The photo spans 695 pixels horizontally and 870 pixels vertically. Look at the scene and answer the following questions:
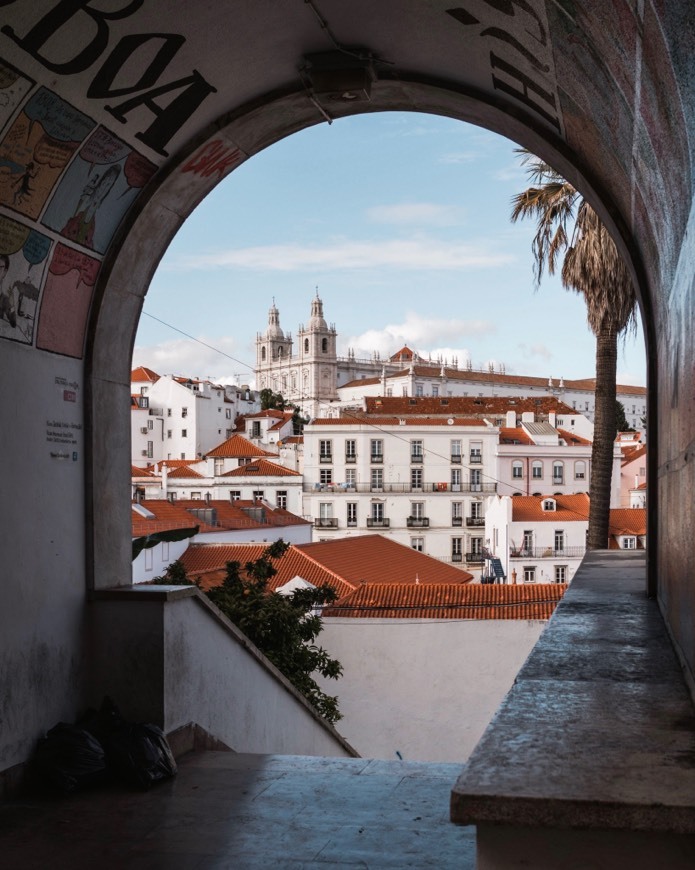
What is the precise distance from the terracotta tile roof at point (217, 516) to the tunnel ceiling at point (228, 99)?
27709 mm

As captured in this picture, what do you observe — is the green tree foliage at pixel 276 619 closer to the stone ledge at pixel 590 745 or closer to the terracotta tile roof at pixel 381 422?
the stone ledge at pixel 590 745

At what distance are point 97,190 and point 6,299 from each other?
1014 mm

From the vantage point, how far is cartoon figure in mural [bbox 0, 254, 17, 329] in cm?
554

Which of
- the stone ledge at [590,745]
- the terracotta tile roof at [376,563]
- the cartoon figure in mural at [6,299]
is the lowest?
the terracotta tile roof at [376,563]

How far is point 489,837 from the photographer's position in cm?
223

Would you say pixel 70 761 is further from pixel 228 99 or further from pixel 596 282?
pixel 596 282

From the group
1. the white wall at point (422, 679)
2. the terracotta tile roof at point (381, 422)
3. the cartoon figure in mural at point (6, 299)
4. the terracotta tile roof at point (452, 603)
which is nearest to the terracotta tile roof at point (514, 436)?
the terracotta tile roof at point (381, 422)

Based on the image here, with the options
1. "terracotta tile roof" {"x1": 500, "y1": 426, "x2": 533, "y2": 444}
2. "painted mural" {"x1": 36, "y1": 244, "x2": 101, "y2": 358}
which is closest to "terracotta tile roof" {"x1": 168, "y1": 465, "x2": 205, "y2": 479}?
"terracotta tile roof" {"x1": 500, "y1": 426, "x2": 533, "y2": 444}

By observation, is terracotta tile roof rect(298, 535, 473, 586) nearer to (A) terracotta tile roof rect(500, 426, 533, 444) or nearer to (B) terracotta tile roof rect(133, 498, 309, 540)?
(B) terracotta tile roof rect(133, 498, 309, 540)

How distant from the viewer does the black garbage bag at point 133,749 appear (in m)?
5.73

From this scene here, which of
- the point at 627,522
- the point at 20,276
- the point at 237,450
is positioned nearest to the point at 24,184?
the point at 20,276

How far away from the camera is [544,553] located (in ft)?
162

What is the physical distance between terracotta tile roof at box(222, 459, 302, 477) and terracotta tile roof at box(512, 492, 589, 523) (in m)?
17.4

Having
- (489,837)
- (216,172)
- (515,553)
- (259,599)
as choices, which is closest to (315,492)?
(515,553)
